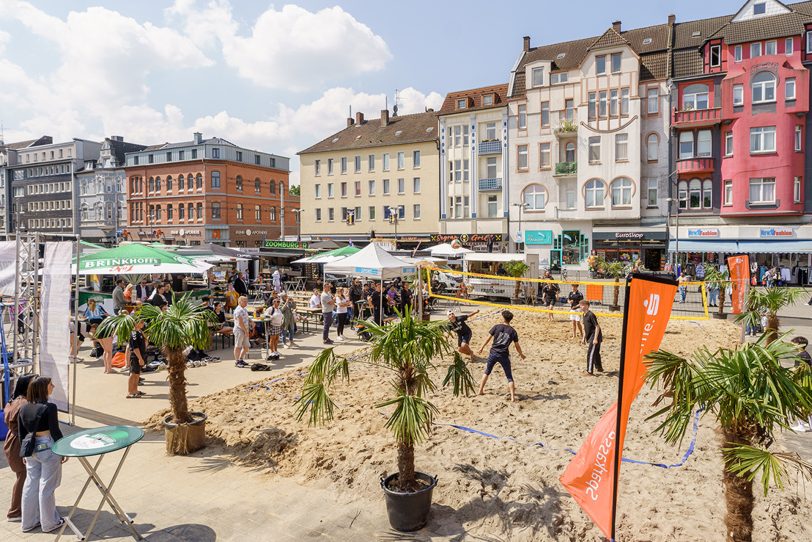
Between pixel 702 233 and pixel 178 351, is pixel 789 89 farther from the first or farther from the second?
pixel 178 351

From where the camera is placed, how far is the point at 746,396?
4195mm

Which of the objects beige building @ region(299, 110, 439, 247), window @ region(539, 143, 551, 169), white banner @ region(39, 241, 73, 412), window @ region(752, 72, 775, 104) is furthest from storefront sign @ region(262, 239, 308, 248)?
window @ region(752, 72, 775, 104)

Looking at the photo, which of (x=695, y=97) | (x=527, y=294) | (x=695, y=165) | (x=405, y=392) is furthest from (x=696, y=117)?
(x=405, y=392)

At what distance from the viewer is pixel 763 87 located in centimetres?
3409

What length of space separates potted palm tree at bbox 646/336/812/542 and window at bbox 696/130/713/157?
37156mm

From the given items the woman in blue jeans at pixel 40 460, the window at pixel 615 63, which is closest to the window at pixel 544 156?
the window at pixel 615 63

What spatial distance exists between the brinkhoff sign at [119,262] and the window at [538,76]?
1324 inches

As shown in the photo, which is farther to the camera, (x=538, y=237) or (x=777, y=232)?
(x=538, y=237)

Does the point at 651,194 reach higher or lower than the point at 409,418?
higher

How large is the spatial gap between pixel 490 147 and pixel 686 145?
14066 mm

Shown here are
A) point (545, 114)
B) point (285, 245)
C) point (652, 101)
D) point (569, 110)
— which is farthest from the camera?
point (545, 114)

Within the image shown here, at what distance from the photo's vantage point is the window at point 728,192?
35531 mm

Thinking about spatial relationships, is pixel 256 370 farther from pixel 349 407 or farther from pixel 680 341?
pixel 680 341

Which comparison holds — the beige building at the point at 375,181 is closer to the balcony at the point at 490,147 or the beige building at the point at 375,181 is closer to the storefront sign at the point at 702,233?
the balcony at the point at 490,147
